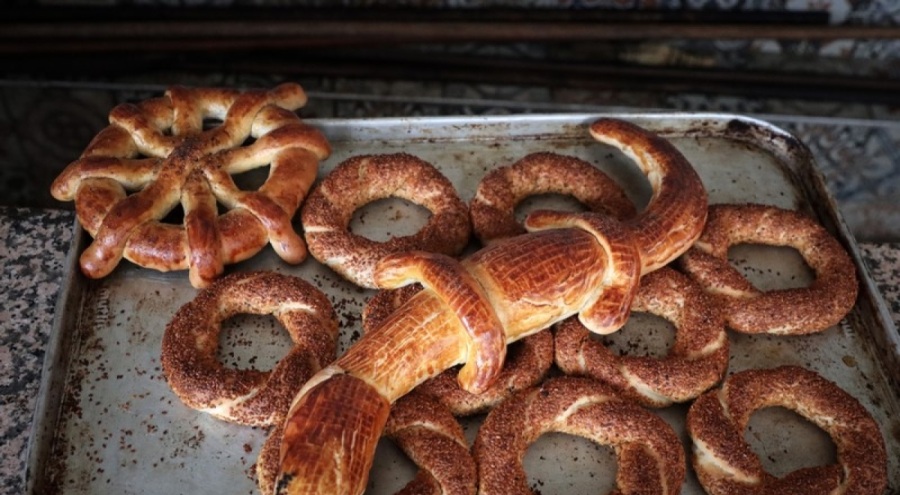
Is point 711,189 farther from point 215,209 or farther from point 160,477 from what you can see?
point 160,477

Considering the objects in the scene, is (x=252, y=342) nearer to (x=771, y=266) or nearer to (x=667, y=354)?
(x=667, y=354)

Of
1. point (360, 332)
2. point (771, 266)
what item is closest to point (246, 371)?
point (360, 332)

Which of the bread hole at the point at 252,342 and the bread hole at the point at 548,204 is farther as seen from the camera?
the bread hole at the point at 548,204

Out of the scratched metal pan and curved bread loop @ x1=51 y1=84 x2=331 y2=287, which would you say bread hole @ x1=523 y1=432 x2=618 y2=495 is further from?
curved bread loop @ x1=51 y1=84 x2=331 y2=287

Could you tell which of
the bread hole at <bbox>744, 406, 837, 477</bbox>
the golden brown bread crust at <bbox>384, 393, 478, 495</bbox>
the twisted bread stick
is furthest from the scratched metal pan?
the twisted bread stick

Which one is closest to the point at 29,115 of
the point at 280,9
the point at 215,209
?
the point at 280,9

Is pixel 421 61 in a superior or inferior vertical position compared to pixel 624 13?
inferior

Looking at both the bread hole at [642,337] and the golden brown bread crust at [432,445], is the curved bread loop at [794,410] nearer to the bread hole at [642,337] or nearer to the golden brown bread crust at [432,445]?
the bread hole at [642,337]

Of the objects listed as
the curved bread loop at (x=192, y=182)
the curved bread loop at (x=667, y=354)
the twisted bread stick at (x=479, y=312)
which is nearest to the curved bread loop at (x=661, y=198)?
the twisted bread stick at (x=479, y=312)
